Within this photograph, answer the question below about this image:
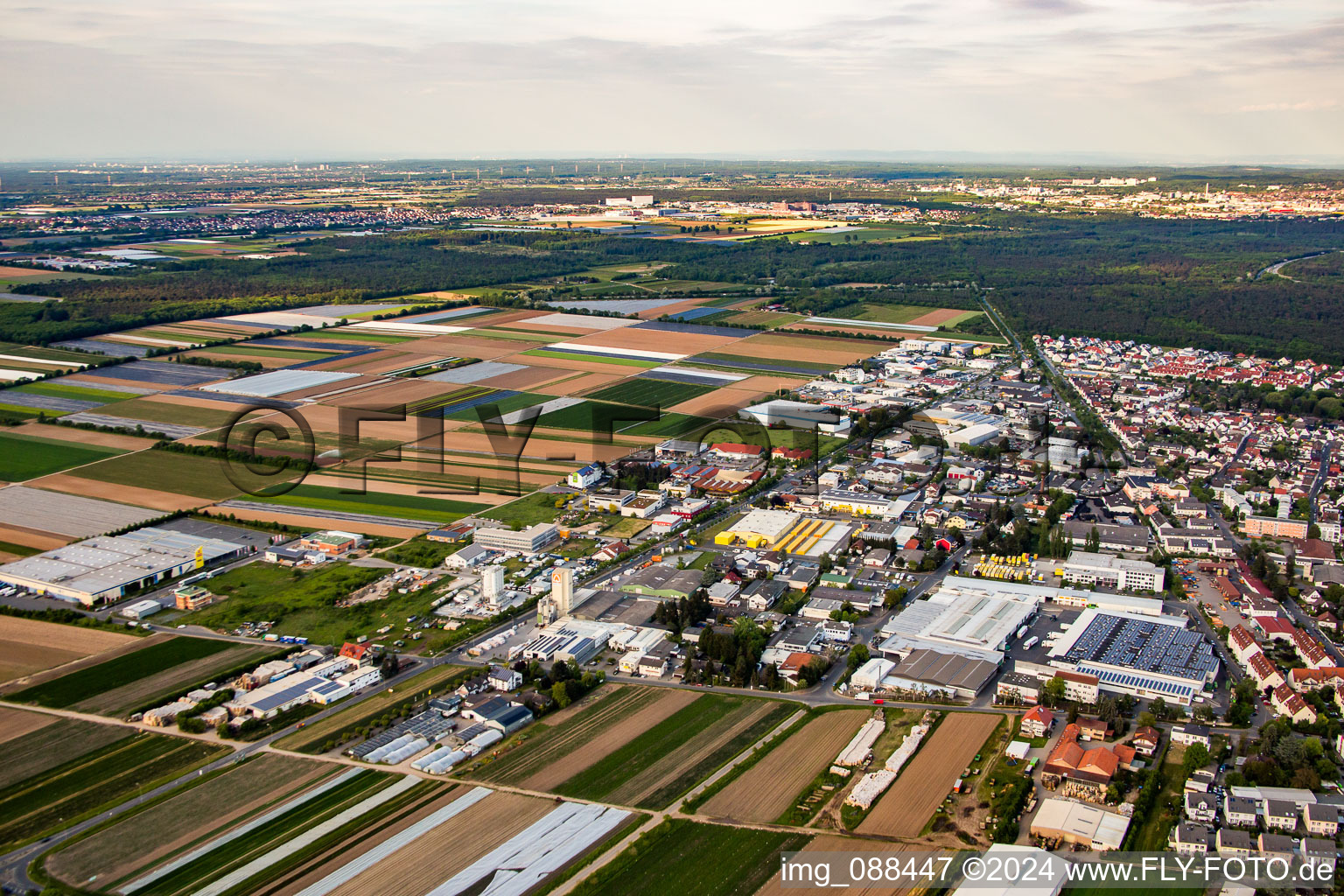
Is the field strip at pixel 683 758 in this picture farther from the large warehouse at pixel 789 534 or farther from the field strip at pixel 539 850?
the large warehouse at pixel 789 534

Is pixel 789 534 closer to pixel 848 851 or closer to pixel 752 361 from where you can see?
pixel 848 851

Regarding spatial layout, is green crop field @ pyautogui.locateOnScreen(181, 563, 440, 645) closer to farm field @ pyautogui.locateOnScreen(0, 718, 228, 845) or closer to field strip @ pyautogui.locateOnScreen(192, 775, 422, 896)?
farm field @ pyautogui.locateOnScreen(0, 718, 228, 845)

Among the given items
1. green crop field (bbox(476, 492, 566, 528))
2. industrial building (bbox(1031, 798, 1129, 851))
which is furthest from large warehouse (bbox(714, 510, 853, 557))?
industrial building (bbox(1031, 798, 1129, 851))

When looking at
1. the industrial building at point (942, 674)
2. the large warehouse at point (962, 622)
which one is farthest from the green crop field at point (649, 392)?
the industrial building at point (942, 674)

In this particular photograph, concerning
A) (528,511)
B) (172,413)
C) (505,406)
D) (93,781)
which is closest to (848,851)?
(93,781)

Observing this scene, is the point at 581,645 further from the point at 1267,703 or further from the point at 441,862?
the point at 1267,703
